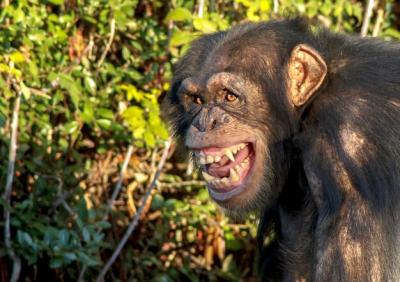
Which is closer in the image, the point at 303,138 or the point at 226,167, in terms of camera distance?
the point at 303,138

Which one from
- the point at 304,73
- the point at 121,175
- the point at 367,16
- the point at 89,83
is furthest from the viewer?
the point at 367,16

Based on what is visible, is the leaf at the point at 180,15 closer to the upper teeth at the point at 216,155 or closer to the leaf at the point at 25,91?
the leaf at the point at 25,91

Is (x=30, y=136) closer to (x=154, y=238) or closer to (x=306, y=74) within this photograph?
(x=154, y=238)

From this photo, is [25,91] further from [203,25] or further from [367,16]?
[367,16]

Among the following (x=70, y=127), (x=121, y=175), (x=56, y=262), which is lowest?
(x=56, y=262)

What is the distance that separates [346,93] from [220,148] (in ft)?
2.31

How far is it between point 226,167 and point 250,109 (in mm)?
320

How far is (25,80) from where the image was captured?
7465mm

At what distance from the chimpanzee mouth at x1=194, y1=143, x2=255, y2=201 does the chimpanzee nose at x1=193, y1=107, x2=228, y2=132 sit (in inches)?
4.4

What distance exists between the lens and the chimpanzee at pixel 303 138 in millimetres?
5281

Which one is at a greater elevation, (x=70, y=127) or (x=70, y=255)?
(x=70, y=127)

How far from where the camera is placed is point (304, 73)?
577cm

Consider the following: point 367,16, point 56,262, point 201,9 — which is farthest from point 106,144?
point 367,16

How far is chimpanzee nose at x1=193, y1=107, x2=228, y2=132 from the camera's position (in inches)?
229
